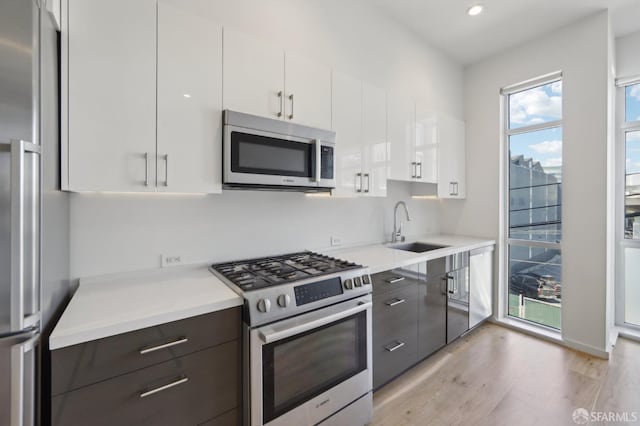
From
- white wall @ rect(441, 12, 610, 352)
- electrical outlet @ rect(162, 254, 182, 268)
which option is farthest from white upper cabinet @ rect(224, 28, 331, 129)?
white wall @ rect(441, 12, 610, 352)

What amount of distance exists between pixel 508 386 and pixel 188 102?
2899mm

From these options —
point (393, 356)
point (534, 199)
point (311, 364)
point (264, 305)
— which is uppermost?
point (534, 199)

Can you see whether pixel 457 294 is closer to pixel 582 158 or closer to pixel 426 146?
pixel 426 146

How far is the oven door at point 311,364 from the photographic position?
1326 mm

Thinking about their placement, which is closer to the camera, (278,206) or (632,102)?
(278,206)

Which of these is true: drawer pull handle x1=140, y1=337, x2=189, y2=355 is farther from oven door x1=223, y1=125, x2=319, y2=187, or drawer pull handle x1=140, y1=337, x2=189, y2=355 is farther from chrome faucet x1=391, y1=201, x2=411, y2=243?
chrome faucet x1=391, y1=201, x2=411, y2=243

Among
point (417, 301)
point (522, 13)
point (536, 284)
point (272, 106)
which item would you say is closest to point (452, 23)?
point (522, 13)

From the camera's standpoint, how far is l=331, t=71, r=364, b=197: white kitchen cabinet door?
2164mm

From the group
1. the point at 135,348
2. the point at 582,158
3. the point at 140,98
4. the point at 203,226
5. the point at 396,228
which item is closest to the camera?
the point at 135,348

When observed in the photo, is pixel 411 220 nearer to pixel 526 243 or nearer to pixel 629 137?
pixel 526 243

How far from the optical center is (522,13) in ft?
8.63

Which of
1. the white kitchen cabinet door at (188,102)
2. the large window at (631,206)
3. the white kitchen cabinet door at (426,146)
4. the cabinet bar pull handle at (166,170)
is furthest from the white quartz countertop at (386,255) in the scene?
the large window at (631,206)

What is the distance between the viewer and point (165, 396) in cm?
115

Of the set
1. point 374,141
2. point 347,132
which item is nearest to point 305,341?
point 347,132
